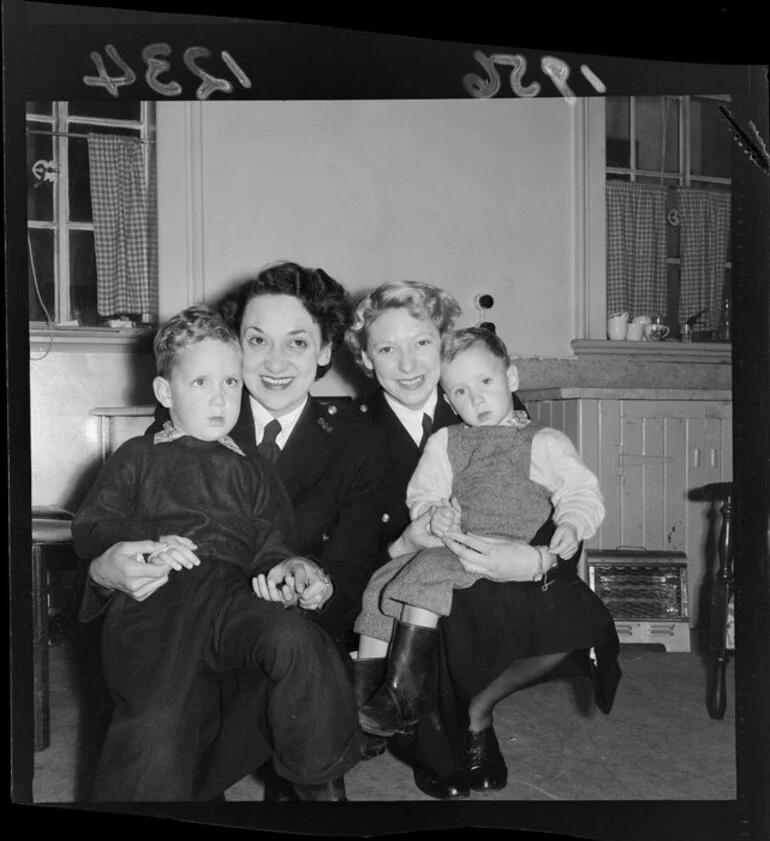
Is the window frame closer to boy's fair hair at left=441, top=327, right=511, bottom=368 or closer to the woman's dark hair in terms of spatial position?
boy's fair hair at left=441, top=327, right=511, bottom=368

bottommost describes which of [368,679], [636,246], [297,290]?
[368,679]

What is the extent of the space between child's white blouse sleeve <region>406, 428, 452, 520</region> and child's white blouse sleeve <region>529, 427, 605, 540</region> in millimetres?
156

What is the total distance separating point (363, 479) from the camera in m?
1.53

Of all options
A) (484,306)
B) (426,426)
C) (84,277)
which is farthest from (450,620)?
(84,277)

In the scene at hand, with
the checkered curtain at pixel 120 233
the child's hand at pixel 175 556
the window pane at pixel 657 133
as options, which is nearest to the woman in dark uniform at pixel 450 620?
the child's hand at pixel 175 556

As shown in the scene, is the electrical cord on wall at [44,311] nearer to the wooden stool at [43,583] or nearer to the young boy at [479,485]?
the wooden stool at [43,583]

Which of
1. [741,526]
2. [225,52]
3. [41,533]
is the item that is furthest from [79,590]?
[741,526]

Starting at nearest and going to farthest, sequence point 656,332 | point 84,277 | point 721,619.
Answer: point 721,619 → point 656,332 → point 84,277

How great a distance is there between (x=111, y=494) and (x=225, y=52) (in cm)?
79

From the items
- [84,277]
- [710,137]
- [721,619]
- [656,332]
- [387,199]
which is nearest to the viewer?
[710,137]

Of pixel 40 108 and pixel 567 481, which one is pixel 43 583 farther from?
pixel 567 481

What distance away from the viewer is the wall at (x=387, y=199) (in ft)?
5.04

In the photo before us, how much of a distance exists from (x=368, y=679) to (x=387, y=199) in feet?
3.03

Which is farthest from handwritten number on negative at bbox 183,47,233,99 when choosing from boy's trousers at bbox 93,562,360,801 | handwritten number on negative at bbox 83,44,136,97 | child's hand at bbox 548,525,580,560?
child's hand at bbox 548,525,580,560
